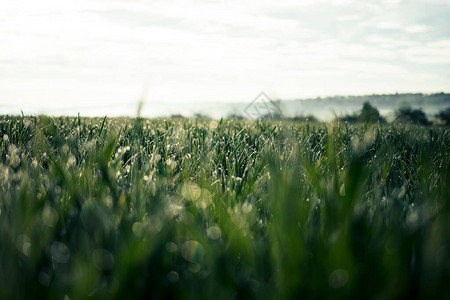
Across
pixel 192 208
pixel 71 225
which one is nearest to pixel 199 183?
pixel 192 208

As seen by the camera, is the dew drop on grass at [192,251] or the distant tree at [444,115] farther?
the distant tree at [444,115]

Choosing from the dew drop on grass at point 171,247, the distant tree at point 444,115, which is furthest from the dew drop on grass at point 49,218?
the distant tree at point 444,115

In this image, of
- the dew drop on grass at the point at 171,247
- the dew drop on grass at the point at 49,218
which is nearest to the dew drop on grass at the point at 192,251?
the dew drop on grass at the point at 171,247

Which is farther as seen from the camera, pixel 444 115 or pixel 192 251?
pixel 444 115

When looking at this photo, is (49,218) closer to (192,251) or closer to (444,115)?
(192,251)

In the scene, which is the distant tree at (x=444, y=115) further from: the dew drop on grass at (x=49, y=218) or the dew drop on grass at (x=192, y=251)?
the dew drop on grass at (x=49, y=218)

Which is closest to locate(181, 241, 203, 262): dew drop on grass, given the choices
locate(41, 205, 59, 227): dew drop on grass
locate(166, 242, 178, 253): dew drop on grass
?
locate(166, 242, 178, 253): dew drop on grass

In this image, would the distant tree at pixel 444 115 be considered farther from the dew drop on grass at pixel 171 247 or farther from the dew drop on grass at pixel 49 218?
the dew drop on grass at pixel 49 218

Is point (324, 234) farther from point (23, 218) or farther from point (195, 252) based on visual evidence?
point (23, 218)

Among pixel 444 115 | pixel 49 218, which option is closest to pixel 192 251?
pixel 49 218

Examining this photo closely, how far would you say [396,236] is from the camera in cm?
71

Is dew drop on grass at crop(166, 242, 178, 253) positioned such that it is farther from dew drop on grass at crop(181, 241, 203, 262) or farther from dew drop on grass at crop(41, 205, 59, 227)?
dew drop on grass at crop(41, 205, 59, 227)

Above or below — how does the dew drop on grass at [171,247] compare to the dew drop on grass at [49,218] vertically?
below

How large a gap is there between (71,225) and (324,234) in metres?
0.58
